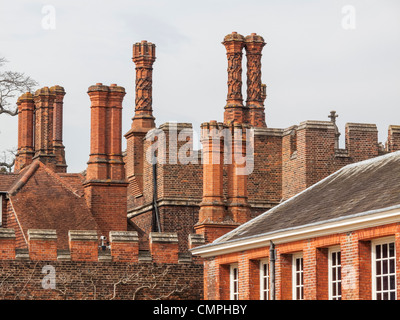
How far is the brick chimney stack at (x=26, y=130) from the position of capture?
5494 cm

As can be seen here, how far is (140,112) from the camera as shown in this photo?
171 ft

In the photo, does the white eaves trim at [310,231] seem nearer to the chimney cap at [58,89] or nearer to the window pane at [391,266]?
the window pane at [391,266]

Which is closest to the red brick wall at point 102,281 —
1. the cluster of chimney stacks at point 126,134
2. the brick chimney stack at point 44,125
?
the cluster of chimney stacks at point 126,134

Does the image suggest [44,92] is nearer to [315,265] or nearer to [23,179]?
[23,179]

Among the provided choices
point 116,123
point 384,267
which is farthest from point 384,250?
point 116,123

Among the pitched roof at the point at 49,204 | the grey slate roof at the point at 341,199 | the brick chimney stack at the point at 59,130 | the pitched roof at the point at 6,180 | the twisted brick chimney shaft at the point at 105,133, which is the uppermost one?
the brick chimney stack at the point at 59,130

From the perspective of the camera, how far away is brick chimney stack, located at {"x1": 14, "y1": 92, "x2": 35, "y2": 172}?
54.9 meters

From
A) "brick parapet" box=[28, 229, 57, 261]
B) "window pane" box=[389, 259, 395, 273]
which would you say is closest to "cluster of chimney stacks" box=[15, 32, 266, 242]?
"brick parapet" box=[28, 229, 57, 261]

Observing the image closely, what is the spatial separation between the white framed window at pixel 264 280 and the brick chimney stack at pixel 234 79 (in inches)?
576

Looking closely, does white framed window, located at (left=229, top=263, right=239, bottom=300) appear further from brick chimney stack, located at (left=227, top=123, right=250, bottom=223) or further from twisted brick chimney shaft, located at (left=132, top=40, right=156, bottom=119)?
twisted brick chimney shaft, located at (left=132, top=40, right=156, bottom=119)

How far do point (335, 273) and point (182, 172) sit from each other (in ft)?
53.9

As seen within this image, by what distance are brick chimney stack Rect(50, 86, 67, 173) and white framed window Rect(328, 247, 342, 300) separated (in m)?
27.1
